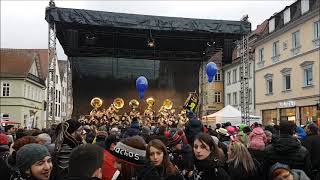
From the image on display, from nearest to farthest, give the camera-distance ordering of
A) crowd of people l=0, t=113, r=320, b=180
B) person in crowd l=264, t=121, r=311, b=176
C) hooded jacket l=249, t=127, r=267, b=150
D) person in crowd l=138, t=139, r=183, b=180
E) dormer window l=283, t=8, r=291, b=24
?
crowd of people l=0, t=113, r=320, b=180 < person in crowd l=138, t=139, r=183, b=180 < person in crowd l=264, t=121, r=311, b=176 < hooded jacket l=249, t=127, r=267, b=150 < dormer window l=283, t=8, r=291, b=24

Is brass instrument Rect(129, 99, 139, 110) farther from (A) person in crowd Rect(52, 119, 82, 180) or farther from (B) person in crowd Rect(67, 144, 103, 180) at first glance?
(B) person in crowd Rect(67, 144, 103, 180)

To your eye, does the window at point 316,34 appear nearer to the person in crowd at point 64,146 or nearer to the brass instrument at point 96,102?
the brass instrument at point 96,102

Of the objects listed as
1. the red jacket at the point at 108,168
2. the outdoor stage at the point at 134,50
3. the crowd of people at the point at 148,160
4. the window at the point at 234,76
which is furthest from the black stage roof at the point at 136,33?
the window at the point at 234,76

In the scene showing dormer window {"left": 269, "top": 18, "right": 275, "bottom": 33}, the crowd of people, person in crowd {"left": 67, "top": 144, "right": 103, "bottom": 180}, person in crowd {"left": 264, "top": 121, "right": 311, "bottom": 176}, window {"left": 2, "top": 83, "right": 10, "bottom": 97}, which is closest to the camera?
person in crowd {"left": 67, "top": 144, "right": 103, "bottom": 180}

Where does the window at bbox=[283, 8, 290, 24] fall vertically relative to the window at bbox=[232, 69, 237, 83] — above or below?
above

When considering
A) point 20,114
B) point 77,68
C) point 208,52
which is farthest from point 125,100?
point 20,114

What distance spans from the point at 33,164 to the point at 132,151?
0.83 meters

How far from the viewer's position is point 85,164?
2.81 metres

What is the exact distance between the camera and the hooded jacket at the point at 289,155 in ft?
16.1

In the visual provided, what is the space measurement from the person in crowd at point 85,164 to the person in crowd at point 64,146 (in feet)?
5.38

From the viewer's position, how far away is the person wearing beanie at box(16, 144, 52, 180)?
3.33 metres

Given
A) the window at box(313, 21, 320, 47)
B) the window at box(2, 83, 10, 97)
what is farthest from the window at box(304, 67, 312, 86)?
the window at box(2, 83, 10, 97)

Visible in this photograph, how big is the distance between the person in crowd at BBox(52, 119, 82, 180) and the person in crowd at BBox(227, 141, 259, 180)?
1.78 m

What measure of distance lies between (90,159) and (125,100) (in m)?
20.1
